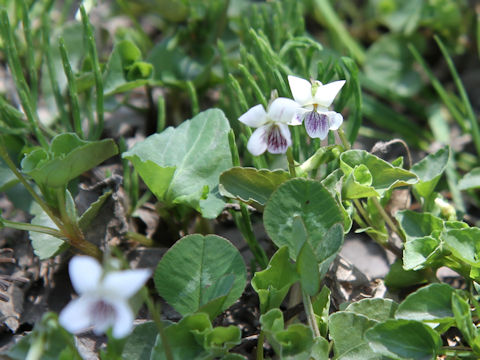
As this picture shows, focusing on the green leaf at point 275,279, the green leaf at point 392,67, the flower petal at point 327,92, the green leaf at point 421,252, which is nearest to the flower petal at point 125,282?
the green leaf at point 275,279

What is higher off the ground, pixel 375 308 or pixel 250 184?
pixel 250 184

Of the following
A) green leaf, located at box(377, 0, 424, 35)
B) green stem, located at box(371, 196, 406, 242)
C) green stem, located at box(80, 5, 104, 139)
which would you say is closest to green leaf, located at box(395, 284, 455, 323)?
green stem, located at box(371, 196, 406, 242)

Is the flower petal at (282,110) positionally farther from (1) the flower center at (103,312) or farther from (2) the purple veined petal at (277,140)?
(1) the flower center at (103,312)

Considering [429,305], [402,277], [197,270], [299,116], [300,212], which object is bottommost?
[402,277]

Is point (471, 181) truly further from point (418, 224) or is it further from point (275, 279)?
point (275, 279)

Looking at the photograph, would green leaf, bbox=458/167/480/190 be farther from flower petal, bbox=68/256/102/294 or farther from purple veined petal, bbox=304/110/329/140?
flower petal, bbox=68/256/102/294

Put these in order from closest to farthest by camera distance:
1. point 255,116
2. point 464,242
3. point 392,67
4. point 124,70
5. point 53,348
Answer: point 53,348
point 255,116
point 464,242
point 124,70
point 392,67

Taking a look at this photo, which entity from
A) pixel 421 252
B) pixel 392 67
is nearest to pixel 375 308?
pixel 421 252
